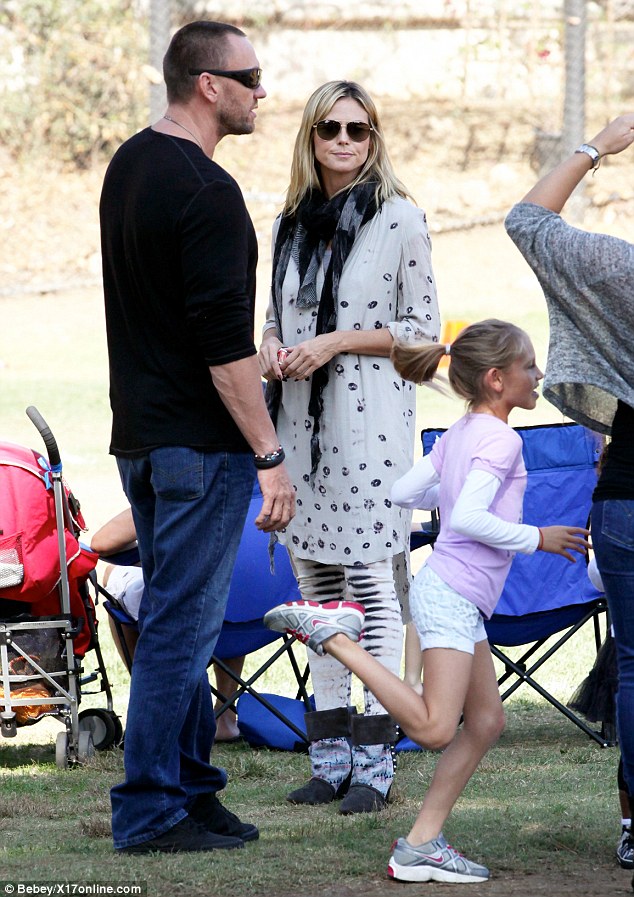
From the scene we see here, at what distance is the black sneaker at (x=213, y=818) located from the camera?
10.1 ft

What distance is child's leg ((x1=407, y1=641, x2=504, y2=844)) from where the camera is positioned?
2846mm

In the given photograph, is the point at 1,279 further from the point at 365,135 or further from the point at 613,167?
the point at 365,135

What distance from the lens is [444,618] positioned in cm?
284

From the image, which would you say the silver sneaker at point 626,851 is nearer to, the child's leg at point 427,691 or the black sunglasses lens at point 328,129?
the child's leg at point 427,691

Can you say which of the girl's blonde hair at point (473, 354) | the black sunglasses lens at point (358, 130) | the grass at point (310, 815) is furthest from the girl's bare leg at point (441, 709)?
the black sunglasses lens at point (358, 130)

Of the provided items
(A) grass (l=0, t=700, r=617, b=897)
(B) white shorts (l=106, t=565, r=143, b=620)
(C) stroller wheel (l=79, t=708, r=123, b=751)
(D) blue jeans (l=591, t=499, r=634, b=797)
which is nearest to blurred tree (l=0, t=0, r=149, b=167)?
(B) white shorts (l=106, t=565, r=143, b=620)

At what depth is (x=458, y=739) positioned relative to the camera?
2895 mm

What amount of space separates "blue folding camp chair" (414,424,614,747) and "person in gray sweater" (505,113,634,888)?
4.64ft

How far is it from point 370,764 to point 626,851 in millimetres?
796

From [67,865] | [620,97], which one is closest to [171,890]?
[67,865]

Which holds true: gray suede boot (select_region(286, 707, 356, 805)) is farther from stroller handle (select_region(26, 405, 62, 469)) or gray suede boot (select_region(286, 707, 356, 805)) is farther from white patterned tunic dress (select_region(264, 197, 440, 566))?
stroller handle (select_region(26, 405, 62, 469))

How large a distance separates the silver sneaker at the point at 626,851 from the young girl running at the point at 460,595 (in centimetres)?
33

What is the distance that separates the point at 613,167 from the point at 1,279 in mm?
6889

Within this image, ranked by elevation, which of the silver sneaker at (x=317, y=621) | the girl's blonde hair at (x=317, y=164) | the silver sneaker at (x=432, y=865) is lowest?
the silver sneaker at (x=432, y=865)
